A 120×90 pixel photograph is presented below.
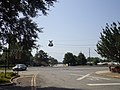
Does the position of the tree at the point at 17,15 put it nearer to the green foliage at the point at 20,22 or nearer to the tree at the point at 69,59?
the green foliage at the point at 20,22

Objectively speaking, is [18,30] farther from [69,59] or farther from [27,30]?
[69,59]

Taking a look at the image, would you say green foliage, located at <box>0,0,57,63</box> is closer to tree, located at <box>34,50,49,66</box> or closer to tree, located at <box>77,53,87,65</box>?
tree, located at <box>77,53,87,65</box>

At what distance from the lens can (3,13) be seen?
86.1 feet

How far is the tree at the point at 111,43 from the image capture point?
1873 inches

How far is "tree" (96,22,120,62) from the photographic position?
47.6 metres

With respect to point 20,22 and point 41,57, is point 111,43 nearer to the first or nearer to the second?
point 20,22

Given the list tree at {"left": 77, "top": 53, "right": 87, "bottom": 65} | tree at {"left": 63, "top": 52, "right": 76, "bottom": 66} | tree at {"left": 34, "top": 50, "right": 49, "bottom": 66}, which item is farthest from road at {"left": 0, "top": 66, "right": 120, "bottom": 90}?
tree at {"left": 34, "top": 50, "right": 49, "bottom": 66}

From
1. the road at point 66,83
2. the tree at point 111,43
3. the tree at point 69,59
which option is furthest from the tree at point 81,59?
the road at point 66,83

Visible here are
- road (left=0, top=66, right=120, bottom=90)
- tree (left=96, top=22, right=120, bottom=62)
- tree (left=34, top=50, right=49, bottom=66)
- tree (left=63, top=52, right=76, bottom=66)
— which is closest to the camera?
road (left=0, top=66, right=120, bottom=90)

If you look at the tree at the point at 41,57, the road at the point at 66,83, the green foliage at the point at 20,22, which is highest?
the tree at the point at 41,57

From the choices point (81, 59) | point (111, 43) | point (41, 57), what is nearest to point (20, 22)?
point (111, 43)

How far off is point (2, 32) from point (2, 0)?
3090mm

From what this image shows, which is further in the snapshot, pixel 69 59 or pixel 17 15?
pixel 69 59

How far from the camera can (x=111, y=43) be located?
161ft
